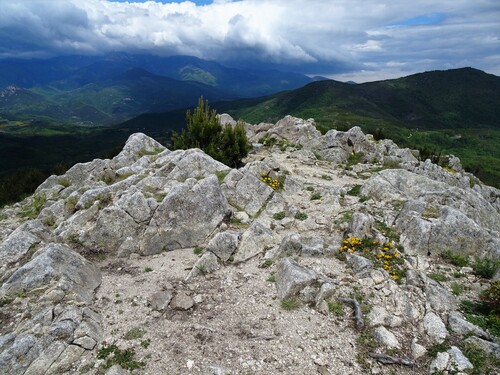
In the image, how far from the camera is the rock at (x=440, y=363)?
980 centimetres

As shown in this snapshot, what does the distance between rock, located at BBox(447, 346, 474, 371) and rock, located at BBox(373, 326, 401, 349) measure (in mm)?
1504

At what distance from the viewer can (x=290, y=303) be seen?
12266 millimetres

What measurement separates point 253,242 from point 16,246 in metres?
11.5

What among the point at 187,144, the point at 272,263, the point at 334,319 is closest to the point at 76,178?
the point at 187,144

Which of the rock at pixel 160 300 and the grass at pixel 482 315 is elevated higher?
the grass at pixel 482 315

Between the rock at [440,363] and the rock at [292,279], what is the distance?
463 centimetres

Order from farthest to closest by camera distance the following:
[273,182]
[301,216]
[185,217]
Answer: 1. [273,182]
2. [301,216]
3. [185,217]

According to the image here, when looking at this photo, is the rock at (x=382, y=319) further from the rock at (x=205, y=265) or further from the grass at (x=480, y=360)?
the rock at (x=205, y=265)

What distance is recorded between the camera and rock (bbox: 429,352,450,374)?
9797 millimetres

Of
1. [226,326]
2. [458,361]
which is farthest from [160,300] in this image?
[458,361]

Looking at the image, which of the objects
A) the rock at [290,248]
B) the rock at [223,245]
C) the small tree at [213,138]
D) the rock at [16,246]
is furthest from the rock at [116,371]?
the small tree at [213,138]

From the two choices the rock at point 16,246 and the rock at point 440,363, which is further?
the rock at point 16,246

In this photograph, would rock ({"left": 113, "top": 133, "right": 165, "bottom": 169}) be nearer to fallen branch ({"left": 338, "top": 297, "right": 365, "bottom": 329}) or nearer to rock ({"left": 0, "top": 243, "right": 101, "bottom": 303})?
rock ({"left": 0, "top": 243, "right": 101, "bottom": 303})

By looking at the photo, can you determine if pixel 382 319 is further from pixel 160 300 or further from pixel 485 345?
pixel 160 300
